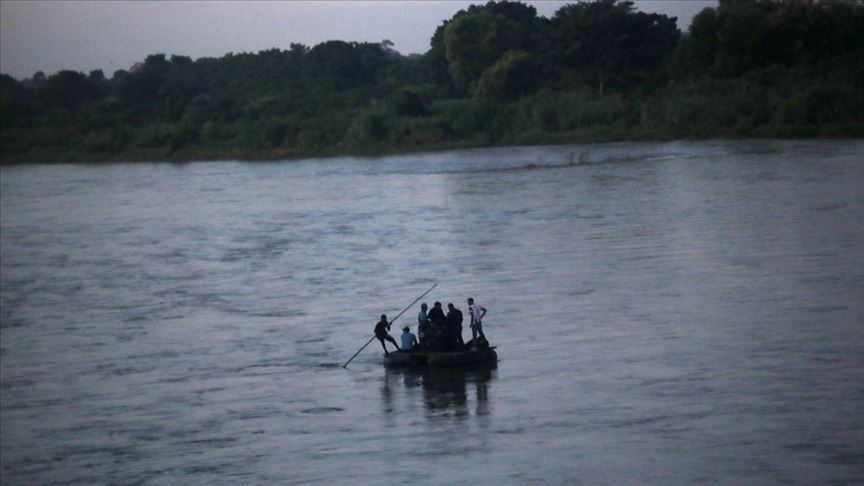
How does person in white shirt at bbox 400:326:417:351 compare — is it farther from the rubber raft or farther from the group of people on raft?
the group of people on raft

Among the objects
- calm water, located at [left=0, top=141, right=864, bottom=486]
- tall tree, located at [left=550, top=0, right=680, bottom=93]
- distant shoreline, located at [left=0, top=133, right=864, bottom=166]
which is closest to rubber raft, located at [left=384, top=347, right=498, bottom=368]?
calm water, located at [left=0, top=141, right=864, bottom=486]

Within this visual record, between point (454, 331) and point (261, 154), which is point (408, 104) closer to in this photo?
point (261, 154)

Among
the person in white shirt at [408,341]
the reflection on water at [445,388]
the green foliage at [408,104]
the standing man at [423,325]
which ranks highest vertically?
the green foliage at [408,104]

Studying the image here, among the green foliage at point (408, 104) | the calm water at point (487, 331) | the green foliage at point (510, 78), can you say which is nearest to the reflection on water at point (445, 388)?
the calm water at point (487, 331)

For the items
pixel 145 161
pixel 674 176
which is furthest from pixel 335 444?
pixel 145 161

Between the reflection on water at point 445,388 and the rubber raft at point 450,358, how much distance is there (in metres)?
0.10

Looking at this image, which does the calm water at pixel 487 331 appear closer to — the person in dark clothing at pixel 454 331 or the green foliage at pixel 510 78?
the person in dark clothing at pixel 454 331

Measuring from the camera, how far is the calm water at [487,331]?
1452 centimetres

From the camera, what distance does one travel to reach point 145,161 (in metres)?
71.7

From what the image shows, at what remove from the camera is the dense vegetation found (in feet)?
185

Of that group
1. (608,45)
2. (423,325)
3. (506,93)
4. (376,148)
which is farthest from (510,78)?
(423,325)

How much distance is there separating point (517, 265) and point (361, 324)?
5834 millimetres

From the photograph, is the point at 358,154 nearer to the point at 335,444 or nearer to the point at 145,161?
the point at 145,161

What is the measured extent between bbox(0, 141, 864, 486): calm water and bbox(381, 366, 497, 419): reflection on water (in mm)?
53
